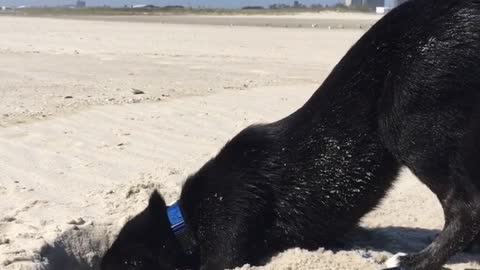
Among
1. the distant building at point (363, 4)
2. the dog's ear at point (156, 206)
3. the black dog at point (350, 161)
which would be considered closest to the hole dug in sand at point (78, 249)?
the black dog at point (350, 161)

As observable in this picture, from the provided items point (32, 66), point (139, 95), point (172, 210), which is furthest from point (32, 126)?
point (32, 66)

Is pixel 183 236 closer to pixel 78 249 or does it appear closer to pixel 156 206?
pixel 156 206

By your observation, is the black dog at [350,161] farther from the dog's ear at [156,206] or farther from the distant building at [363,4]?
the distant building at [363,4]

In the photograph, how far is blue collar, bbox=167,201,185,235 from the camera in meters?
3.75

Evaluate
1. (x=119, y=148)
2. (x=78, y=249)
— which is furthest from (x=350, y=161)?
(x=119, y=148)

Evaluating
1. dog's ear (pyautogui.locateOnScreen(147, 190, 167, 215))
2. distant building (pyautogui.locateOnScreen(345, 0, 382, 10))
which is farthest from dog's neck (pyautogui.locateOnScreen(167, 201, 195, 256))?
distant building (pyautogui.locateOnScreen(345, 0, 382, 10))

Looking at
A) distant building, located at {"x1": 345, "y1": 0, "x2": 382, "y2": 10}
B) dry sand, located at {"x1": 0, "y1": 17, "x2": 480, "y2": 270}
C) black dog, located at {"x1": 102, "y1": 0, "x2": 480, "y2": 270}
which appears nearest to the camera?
black dog, located at {"x1": 102, "y1": 0, "x2": 480, "y2": 270}

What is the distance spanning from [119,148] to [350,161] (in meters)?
2.76

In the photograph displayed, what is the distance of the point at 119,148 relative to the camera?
A: 5.91 m

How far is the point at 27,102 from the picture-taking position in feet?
25.6

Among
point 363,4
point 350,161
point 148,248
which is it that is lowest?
point 148,248

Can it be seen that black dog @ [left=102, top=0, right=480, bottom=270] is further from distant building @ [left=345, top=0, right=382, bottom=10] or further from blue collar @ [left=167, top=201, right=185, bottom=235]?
distant building @ [left=345, top=0, right=382, bottom=10]

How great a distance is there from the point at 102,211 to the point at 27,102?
3773 millimetres

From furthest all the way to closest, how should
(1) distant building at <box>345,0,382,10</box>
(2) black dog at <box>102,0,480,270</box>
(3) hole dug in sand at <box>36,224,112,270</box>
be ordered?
1. (1) distant building at <box>345,0,382,10</box>
2. (3) hole dug in sand at <box>36,224,112,270</box>
3. (2) black dog at <box>102,0,480,270</box>
